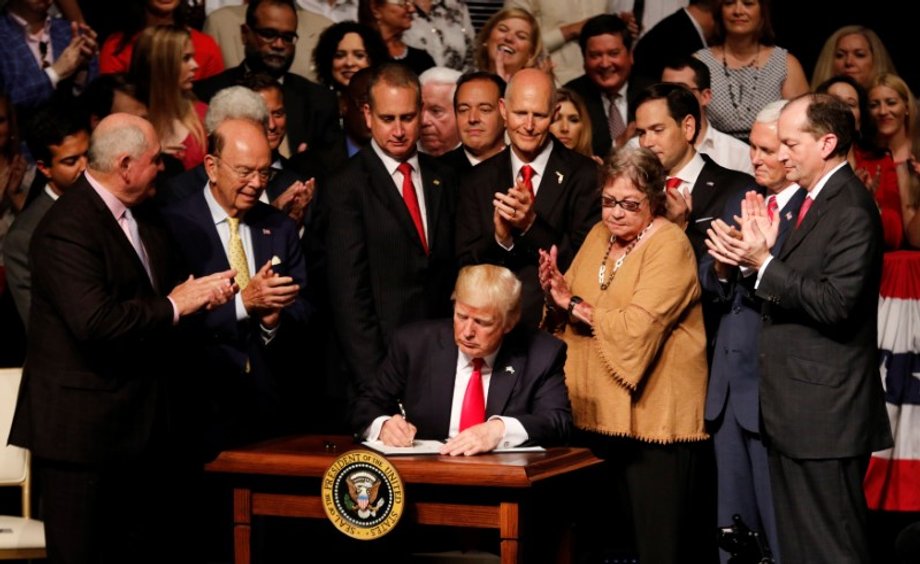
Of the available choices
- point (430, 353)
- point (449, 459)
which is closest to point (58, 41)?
point (430, 353)

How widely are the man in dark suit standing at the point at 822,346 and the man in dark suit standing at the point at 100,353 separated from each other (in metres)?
1.93

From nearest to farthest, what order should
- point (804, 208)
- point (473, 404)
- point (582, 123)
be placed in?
point (473, 404), point (804, 208), point (582, 123)

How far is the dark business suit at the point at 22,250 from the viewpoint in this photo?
5.89 meters

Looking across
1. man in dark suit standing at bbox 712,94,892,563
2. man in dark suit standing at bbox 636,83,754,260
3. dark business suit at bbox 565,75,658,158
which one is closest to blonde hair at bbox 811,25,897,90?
dark business suit at bbox 565,75,658,158

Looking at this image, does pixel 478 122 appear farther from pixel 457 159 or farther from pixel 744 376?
pixel 744 376

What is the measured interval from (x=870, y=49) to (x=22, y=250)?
472 centimetres

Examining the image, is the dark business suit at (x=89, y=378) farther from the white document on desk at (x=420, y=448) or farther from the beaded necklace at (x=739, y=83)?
the beaded necklace at (x=739, y=83)

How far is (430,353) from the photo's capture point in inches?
211

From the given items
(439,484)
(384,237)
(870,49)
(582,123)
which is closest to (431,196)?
(384,237)

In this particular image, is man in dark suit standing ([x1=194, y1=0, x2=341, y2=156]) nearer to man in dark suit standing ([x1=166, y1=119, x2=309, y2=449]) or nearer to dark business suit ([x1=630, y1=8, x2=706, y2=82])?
man in dark suit standing ([x1=166, y1=119, x2=309, y2=449])

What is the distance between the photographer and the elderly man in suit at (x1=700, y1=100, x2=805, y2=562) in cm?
568

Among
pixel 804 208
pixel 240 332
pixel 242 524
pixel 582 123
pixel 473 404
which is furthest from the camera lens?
pixel 582 123

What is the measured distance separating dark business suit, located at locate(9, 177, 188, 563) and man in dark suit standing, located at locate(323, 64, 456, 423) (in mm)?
1002

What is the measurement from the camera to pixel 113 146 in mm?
5133
